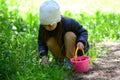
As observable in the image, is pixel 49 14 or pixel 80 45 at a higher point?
pixel 49 14

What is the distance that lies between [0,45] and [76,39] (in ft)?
3.26

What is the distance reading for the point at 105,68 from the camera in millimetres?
4863

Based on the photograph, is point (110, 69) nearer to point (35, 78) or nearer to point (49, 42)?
point (49, 42)

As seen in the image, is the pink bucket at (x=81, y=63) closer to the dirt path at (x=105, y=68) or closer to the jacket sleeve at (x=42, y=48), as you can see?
the dirt path at (x=105, y=68)

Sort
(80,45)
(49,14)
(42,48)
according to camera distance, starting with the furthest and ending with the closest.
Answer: (42,48), (80,45), (49,14)

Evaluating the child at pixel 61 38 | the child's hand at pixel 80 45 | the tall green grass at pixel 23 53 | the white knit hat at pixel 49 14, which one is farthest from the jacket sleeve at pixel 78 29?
the tall green grass at pixel 23 53

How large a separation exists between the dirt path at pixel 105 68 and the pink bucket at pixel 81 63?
2.2 inches

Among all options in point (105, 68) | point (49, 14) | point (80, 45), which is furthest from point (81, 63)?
point (49, 14)

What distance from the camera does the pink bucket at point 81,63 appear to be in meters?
4.55

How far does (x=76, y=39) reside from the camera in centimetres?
478

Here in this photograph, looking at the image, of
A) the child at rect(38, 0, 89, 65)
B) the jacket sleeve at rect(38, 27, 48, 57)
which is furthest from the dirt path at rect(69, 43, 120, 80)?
the jacket sleeve at rect(38, 27, 48, 57)

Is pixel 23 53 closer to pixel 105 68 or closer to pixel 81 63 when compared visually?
pixel 81 63

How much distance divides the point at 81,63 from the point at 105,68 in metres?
0.43

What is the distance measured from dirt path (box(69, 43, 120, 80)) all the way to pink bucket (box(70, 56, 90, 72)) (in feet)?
0.19
